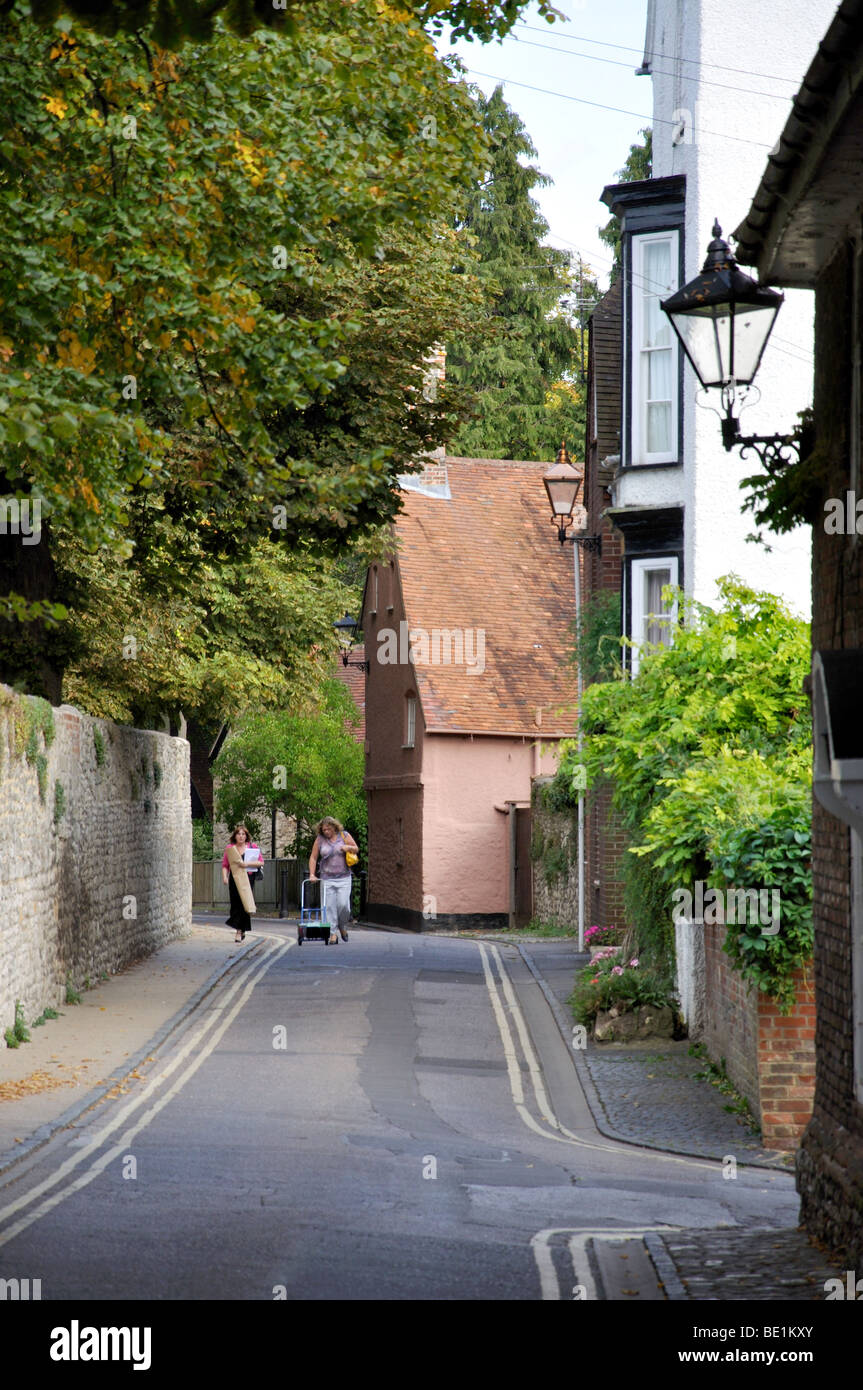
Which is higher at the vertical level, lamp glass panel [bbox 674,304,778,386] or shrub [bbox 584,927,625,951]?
lamp glass panel [bbox 674,304,778,386]

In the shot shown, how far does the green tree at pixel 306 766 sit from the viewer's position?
43.8 metres

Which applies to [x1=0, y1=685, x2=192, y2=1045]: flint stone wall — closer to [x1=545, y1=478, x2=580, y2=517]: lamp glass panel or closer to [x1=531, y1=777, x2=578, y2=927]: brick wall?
[x1=545, y1=478, x2=580, y2=517]: lamp glass panel

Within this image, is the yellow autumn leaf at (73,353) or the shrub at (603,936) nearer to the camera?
the yellow autumn leaf at (73,353)

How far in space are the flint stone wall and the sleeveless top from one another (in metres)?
2.72

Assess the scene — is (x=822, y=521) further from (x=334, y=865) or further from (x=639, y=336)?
(x=334, y=865)

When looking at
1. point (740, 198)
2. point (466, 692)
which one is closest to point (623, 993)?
point (740, 198)

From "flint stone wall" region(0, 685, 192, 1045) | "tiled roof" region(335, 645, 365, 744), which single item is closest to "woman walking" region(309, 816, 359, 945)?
"flint stone wall" region(0, 685, 192, 1045)

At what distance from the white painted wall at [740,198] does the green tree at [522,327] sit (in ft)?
87.8

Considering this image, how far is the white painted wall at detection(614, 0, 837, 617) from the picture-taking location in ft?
64.2

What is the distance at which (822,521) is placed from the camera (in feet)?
28.1

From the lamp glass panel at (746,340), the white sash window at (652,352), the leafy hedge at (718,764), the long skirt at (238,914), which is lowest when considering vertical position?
the long skirt at (238,914)

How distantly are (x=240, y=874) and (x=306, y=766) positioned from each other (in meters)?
16.3

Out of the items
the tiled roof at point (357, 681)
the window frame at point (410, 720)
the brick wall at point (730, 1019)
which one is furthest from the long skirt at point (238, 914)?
the tiled roof at point (357, 681)

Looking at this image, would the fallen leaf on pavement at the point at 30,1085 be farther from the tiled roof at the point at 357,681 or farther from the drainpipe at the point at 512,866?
the tiled roof at the point at 357,681
